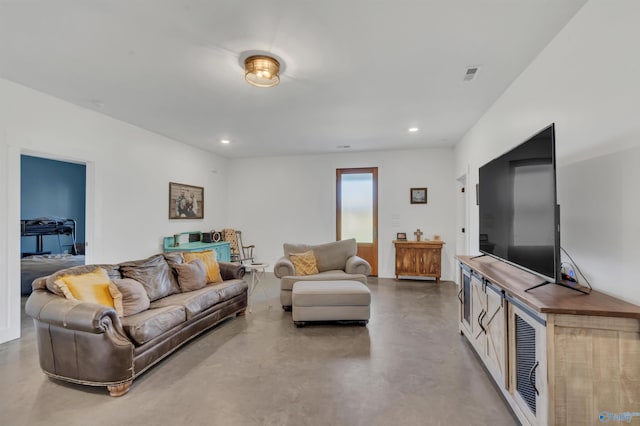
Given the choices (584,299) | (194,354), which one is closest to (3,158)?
(194,354)

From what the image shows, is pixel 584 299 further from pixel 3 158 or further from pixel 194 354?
pixel 3 158

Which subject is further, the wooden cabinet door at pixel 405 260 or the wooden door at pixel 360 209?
the wooden door at pixel 360 209

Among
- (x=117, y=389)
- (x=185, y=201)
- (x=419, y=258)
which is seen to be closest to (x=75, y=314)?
(x=117, y=389)

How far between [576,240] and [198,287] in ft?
11.8

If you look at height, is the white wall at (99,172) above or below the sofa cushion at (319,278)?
above

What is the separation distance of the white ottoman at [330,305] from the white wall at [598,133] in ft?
6.66

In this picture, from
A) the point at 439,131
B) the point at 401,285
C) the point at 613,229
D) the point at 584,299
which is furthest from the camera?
the point at 401,285

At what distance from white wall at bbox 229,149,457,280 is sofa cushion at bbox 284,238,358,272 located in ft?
5.76

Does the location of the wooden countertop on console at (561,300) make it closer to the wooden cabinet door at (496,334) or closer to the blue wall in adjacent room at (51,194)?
the wooden cabinet door at (496,334)

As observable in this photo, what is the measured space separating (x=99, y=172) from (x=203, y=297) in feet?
7.91

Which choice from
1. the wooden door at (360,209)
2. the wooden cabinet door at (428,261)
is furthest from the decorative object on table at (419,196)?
the wooden cabinet door at (428,261)

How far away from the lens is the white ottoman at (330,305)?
3.36m

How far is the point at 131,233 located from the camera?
435 centimetres

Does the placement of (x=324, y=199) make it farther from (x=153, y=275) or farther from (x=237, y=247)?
(x=153, y=275)
